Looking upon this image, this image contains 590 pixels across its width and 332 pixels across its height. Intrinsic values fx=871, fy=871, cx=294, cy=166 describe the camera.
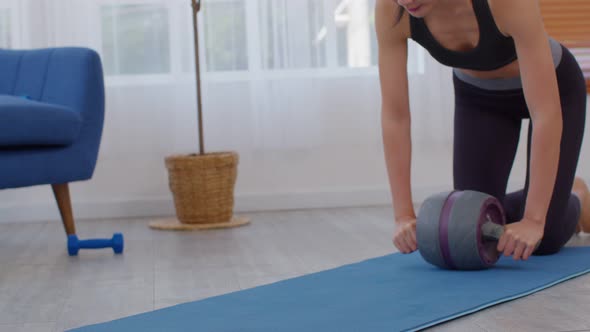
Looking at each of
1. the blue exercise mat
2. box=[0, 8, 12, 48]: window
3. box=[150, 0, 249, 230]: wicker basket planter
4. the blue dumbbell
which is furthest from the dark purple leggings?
box=[0, 8, 12, 48]: window

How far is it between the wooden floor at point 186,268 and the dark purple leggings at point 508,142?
0.28m

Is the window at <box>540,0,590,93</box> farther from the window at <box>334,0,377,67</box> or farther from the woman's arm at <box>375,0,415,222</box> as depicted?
the woman's arm at <box>375,0,415,222</box>

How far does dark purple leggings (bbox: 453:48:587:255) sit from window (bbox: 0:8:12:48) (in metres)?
2.13

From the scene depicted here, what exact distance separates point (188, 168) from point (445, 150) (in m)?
1.21

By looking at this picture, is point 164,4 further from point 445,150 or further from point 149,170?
point 445,150

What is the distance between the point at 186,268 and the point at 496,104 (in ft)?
2.75

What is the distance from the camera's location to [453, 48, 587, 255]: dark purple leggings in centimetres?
195

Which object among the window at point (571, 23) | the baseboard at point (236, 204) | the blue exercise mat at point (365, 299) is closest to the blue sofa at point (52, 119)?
the baseboard at point (236, 204)

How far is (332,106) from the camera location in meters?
3.71

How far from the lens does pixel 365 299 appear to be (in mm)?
1536

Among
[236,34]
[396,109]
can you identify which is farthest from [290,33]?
[396,109]

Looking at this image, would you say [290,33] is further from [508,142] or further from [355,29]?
[508,142]

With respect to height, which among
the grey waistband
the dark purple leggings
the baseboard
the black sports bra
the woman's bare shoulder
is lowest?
the baseboard

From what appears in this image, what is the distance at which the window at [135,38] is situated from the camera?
11.8 feet
